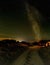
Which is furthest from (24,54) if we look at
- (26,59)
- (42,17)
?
(42,17)

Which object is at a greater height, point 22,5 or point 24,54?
point 22,5

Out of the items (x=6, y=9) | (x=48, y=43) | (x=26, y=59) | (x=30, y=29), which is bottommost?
(x=26, y=59)

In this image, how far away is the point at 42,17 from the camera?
8.79ft

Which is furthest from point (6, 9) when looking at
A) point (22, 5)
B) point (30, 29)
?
point (30, 29)

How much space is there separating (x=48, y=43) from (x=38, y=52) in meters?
0.16

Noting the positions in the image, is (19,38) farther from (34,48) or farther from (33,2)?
(33,2)

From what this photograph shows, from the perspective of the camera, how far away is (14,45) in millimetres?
2576

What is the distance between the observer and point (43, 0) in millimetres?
2641

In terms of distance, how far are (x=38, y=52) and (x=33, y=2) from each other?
55 cm

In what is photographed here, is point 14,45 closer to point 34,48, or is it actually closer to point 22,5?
point 34,48

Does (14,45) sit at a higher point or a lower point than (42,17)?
lower

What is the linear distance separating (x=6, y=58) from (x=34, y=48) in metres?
0.32

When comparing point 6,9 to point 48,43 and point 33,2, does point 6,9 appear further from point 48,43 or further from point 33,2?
point 48,43

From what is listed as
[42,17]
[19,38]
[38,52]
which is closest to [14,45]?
[19,38]
